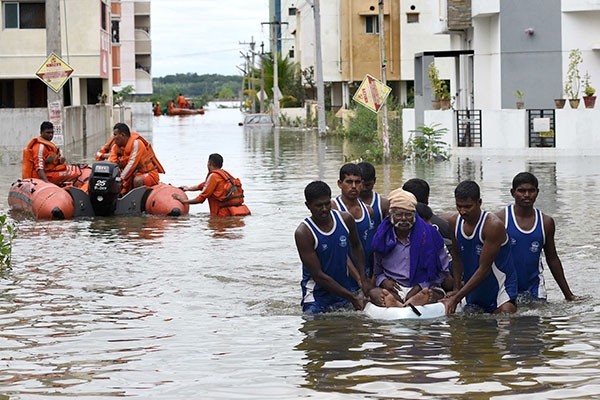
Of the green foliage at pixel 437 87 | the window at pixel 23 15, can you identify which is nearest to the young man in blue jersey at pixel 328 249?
the green foliage at pixel 437 87

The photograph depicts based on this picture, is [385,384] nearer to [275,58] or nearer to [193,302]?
[193,302]

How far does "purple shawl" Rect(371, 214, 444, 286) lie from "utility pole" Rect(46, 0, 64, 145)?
18.5 m

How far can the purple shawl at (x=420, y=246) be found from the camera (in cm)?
1088

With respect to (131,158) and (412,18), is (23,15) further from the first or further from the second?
(131,158)

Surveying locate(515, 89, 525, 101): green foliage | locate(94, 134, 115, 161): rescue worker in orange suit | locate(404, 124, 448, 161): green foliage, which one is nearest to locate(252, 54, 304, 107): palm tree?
locate(515, 89, 525, 101): green foliage

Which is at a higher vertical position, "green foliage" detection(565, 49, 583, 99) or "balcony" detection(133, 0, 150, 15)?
"balcony" detection(133, 0, 150, 15)

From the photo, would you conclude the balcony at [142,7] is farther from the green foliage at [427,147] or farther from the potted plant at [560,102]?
the green foliage at [427,147]

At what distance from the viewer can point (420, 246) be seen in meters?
10.9

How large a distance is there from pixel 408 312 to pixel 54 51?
2018cm

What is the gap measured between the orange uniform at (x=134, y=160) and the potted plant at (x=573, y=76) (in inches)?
727

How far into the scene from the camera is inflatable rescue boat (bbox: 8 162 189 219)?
20.7 m

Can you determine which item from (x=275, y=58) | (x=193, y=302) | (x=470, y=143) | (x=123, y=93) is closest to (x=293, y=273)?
(x=193, y=302)

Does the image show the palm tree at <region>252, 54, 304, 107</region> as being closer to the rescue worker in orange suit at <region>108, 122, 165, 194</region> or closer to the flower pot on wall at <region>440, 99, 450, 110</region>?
the flower pot on wall at <region>440, 99, 450, 110</region>

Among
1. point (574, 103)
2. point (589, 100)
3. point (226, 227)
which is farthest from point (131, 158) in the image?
point (589, 100)
